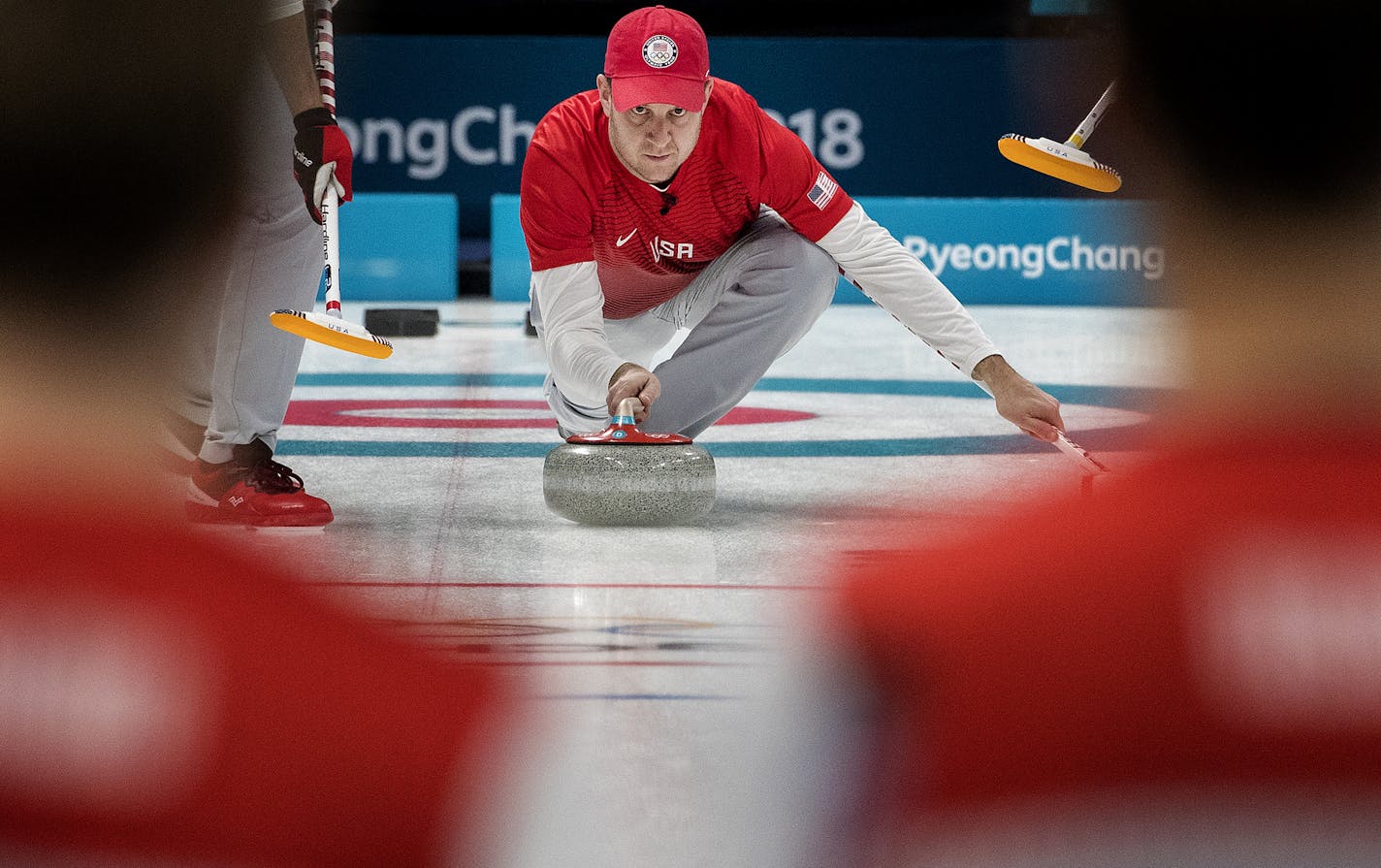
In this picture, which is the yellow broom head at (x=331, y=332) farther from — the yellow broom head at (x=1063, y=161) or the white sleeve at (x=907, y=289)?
the yellow broom head at (x=1063, y=161)

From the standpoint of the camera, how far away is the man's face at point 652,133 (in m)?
2.46

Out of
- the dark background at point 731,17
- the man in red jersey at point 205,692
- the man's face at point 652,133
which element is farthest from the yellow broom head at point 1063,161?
the dark background at point 731,17

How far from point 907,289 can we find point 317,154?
100 centimetres

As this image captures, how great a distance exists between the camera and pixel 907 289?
103 inches

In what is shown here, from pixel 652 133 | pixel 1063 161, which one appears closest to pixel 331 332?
pixel 652 133

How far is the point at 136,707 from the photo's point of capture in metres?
1.31

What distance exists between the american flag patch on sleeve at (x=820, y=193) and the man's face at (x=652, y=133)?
0.24m

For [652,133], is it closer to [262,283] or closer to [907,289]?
[907,289]

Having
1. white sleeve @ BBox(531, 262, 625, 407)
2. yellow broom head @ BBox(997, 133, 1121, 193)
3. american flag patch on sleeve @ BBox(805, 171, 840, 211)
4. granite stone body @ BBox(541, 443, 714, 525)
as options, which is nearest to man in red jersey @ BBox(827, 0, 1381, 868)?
granite stone body @ BBox(541, 443, 714, 525)

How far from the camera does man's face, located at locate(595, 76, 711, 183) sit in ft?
8.05

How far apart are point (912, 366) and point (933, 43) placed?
565 centimetres

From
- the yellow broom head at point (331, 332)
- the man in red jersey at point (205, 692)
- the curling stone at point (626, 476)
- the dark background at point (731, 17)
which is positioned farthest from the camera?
the dark background at point (731, 17)

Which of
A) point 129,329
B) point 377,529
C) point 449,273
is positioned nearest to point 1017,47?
point 449,273

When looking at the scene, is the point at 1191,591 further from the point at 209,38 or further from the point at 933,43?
the point at 933,43
